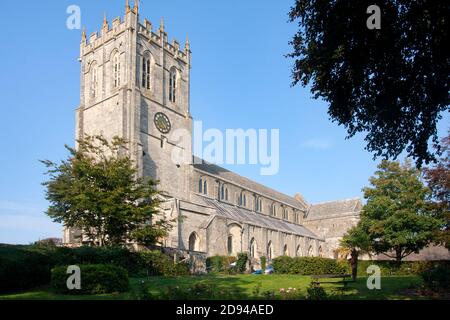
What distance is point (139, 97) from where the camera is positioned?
47906mm

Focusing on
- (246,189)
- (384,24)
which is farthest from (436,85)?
(246,189)

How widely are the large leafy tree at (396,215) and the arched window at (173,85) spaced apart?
79.9 feet

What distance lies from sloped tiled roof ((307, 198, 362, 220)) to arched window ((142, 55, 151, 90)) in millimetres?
46033

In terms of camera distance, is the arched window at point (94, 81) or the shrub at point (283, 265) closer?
the shrub at point (283, 265)

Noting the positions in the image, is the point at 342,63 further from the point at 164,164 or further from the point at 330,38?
the point at 164,164

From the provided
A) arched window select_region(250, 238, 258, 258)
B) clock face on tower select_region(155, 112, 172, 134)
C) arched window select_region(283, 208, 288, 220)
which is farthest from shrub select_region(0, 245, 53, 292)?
arched window select_region(283, 208, 288, 220)

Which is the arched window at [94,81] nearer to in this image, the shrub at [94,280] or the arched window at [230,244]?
the arched window at [230,244]

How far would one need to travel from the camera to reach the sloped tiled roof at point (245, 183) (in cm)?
6031

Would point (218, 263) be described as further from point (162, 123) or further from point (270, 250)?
point (270, 250)

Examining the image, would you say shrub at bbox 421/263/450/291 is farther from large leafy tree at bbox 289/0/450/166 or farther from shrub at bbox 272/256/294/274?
shrub at bbox 272/256/294/274

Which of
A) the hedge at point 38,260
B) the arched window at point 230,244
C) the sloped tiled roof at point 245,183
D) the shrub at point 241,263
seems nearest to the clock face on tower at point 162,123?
the sloped tiled roof at point 245,183

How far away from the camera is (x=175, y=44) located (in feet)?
186

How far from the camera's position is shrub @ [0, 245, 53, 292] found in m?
17.6
